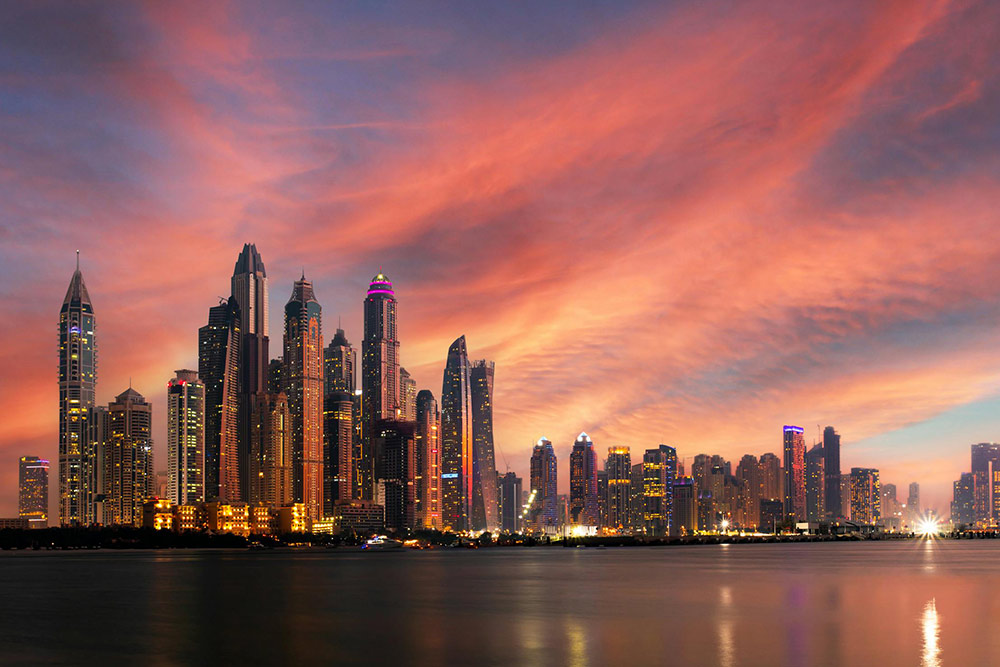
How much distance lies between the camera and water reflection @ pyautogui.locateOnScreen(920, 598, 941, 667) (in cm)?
4209

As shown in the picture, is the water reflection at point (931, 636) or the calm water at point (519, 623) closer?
the water reflection at point (931, 636)

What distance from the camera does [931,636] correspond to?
168ft

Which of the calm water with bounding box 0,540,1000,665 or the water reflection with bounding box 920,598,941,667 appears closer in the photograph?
the water reflection with bounding box 920,598,941,667

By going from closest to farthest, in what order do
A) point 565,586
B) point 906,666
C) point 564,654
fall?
point 906,666 < point 564,654 < point 565,586

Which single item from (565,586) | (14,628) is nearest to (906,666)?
(14,628)

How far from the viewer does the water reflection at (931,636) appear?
4209cm

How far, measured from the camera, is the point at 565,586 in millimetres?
100500

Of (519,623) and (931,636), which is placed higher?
(931,636)

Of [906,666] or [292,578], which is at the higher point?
[906,666]

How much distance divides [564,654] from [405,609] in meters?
30.7

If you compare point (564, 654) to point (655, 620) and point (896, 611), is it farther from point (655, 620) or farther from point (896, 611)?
point (896, 611)

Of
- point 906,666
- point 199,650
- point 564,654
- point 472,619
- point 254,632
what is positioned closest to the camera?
point 906,666

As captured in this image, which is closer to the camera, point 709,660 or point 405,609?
point 709,660

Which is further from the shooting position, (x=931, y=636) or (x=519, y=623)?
(x=519, y=623)
